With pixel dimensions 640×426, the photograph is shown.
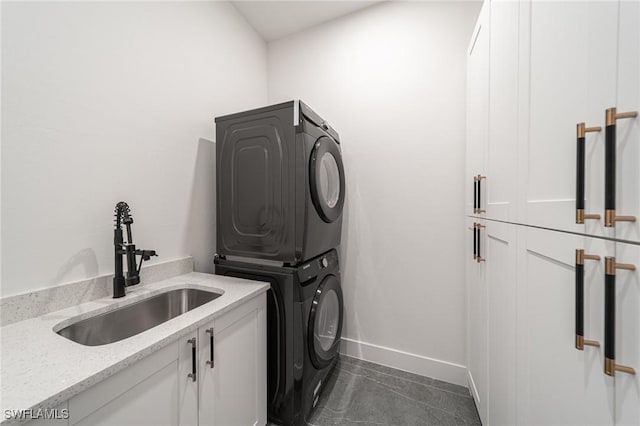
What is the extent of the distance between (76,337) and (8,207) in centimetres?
59

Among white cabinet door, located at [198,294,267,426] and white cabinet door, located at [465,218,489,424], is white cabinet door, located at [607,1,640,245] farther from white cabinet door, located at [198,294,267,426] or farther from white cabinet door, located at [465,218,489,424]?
white cabinet door, located at [198,294,267,426]

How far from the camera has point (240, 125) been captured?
5.18 ft

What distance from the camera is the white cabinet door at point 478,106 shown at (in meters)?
1.28

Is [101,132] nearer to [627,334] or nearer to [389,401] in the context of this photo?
[627,334]

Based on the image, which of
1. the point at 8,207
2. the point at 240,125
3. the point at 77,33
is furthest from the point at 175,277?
the point at 77,33

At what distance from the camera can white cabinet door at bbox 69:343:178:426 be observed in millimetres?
638

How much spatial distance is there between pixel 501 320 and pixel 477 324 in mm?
454

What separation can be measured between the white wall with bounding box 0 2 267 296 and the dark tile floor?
136 cm

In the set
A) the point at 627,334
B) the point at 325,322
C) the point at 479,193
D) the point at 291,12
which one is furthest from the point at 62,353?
the point at 291,12

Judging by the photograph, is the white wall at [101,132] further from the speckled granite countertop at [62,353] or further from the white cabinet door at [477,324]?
the white cabinet door at [477,324]

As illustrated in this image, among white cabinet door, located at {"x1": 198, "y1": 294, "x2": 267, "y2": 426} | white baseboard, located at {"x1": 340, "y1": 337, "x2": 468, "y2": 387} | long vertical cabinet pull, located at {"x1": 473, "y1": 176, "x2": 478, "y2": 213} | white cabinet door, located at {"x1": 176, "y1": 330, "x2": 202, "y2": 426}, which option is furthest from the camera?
white baseboard, located at {"x1": 340, "y1": 337, "x2": 468, "y2": 387}

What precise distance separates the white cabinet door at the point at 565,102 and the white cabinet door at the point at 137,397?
4.29ft

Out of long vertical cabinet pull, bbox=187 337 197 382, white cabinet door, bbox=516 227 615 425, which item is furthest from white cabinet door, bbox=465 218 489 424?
long vertical cabinet pull, bbox=187 337 197 382

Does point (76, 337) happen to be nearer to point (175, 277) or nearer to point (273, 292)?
point (175, 277)
